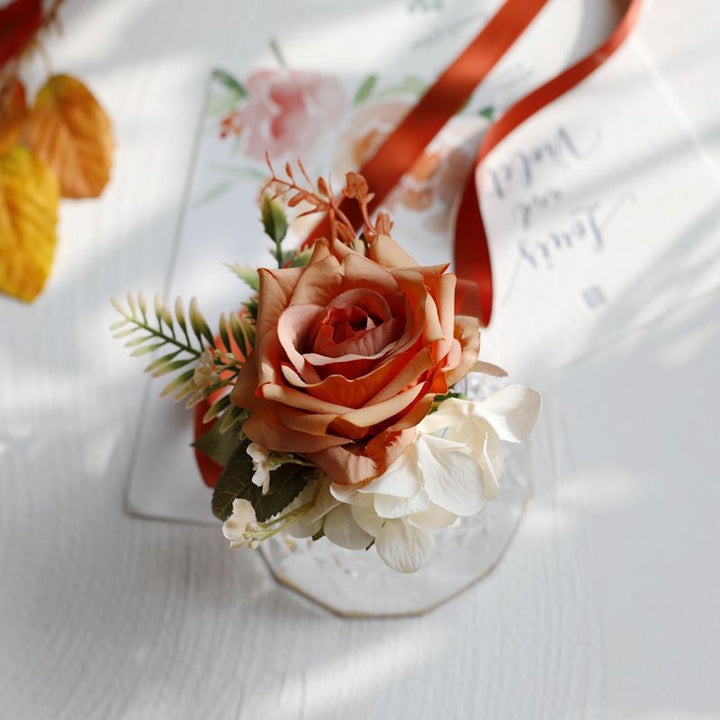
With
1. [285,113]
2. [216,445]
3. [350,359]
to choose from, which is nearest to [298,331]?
[350,359]

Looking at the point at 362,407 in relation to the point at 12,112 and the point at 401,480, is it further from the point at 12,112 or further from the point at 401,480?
the point at 12,112

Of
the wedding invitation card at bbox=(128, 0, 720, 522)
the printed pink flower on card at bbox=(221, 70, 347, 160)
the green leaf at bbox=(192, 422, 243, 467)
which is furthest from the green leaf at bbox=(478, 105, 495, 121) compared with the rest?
the green leaf at bbox=(192, 422, 243, 467)

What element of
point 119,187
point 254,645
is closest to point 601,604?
point 254,645

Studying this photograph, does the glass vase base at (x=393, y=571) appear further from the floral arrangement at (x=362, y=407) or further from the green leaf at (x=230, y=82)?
the green leaf at (x=230, y=82)

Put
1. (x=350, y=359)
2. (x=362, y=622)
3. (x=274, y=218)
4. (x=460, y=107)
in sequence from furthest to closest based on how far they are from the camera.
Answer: (x=460, y=107) < (x=362, y=622) < (x=274, y=218) < (x=350, y=359)

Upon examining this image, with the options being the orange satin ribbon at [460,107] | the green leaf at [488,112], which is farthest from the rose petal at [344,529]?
the green leaf at [488,112]
